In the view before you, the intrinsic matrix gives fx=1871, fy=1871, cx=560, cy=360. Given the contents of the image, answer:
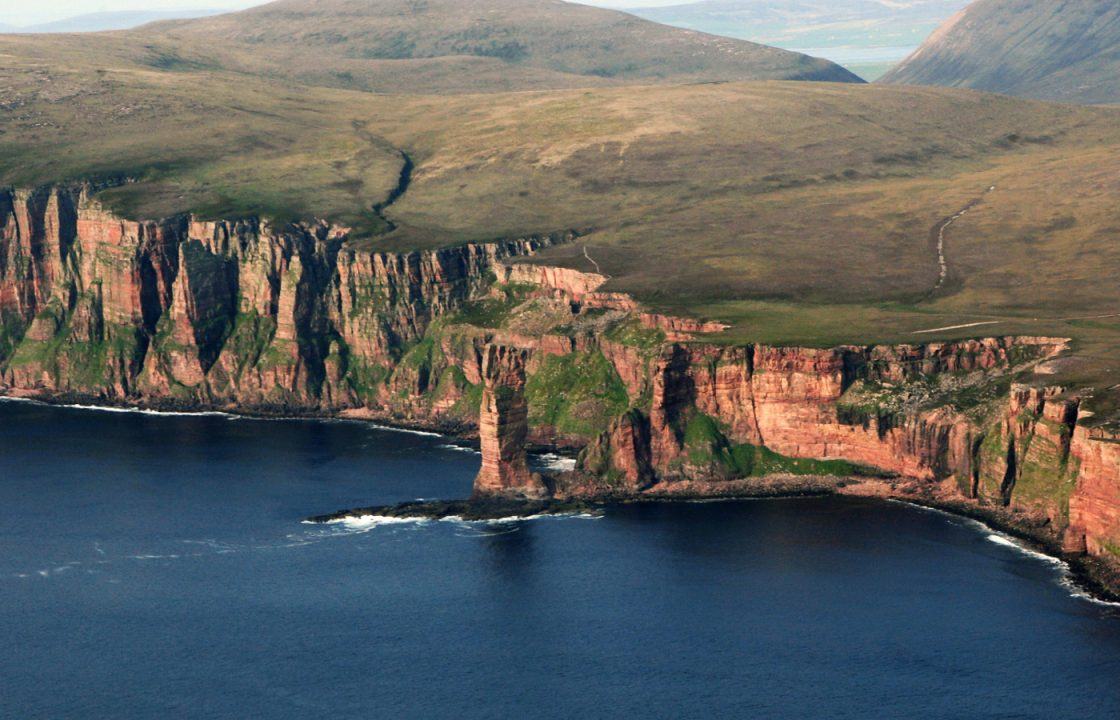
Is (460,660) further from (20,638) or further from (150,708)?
(20,638)

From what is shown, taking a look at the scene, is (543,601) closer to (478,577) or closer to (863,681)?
(478,577)

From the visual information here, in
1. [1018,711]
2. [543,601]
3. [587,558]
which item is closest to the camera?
[1018,711]

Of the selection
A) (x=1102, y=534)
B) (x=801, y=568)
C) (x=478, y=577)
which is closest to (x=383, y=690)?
(x=478, y=577)

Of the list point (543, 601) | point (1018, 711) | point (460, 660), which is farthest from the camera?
point (543, 601)

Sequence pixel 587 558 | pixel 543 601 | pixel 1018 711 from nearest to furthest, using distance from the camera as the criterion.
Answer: pixel 1018 711
pixel 543 601
pixel 587 558

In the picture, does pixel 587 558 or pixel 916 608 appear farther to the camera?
pixel 587 558

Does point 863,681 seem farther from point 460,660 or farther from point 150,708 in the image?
point 150,708

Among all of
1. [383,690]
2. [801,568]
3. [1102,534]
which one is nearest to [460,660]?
[383,690]

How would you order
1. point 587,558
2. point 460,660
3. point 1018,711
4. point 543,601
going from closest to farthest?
1. point 1018,711
2. point 460,660
3. point 543,601
4. point 587,558

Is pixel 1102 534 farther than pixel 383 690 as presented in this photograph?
Yes
